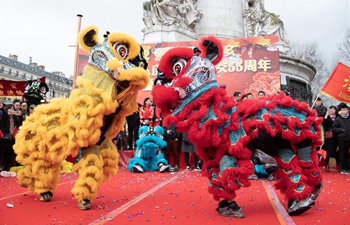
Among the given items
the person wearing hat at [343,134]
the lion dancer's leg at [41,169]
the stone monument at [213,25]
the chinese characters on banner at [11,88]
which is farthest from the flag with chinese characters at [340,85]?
the chinese characters on banner at [11,88]

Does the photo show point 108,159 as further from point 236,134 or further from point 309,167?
point 309,167

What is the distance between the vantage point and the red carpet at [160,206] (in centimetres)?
317

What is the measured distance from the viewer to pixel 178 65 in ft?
10.9

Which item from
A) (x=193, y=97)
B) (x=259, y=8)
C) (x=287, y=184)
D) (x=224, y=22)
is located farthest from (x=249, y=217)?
(x=259, y=8)

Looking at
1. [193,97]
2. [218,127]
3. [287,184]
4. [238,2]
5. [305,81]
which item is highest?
[238,2]

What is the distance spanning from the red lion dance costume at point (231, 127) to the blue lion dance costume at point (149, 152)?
13.4 ft

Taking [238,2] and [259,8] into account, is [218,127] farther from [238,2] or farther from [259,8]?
[259,8]

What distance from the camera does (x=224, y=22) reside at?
46.5ft

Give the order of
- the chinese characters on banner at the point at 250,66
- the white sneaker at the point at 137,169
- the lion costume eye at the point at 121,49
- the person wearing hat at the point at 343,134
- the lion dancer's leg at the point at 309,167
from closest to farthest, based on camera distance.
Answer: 1. the lion dancer's leg at the point at 309,167
2. the lion costume eye at the point at 121,49
3. the person wearing hat at the point at 343,134
4. the white sneaker at the point at 137,169
5. the chinese characters on banner at the point at 250,66

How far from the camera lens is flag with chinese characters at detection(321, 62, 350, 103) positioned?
6.77 metres

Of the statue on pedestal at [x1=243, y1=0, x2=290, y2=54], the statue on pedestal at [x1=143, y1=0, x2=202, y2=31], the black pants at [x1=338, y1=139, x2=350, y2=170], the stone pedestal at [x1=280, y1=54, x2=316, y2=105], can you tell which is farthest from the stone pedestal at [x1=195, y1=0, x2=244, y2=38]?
the black pants at [x1=338, y1=139, x2=350, y2=170]

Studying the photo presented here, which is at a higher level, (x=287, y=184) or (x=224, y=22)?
(x=224, y=22)

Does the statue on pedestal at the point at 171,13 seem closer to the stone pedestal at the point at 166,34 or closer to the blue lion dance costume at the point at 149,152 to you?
the stone pedestal at the point at 166,34

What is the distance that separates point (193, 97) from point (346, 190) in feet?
10.7
